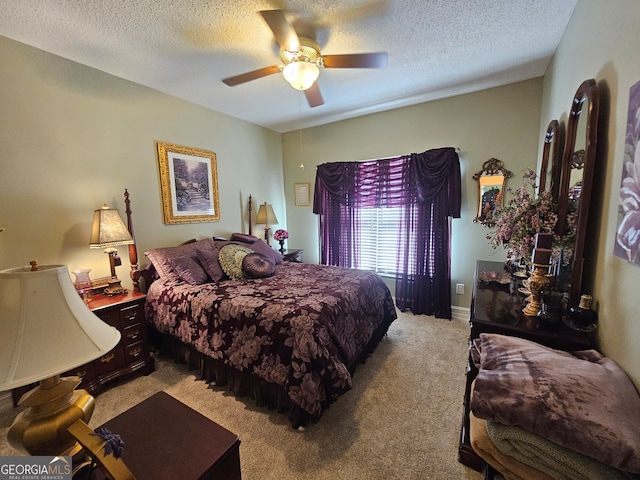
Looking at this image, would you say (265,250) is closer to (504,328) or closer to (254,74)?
(254,74)

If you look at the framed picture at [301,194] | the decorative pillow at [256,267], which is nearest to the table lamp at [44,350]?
the decorative pillow at [256,267]

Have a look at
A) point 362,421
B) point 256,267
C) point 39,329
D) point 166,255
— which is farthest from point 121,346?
point 362,421

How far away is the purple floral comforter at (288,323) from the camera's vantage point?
1.66 metres

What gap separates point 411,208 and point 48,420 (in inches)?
136

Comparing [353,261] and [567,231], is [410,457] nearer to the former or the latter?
[567,231]

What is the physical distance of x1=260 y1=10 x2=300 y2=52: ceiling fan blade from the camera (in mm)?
1470

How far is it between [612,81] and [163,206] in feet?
11.9

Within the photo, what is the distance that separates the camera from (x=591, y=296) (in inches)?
50.7

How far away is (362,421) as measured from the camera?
176cm

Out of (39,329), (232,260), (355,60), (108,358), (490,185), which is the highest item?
(355,60)

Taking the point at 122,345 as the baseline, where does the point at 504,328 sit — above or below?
above

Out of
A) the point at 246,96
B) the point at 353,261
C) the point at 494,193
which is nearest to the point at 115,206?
the point at 246,96

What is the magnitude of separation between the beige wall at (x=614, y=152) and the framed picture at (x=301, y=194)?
11.1 ft

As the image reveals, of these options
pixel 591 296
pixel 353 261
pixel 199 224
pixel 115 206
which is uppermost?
pixel 115 206
